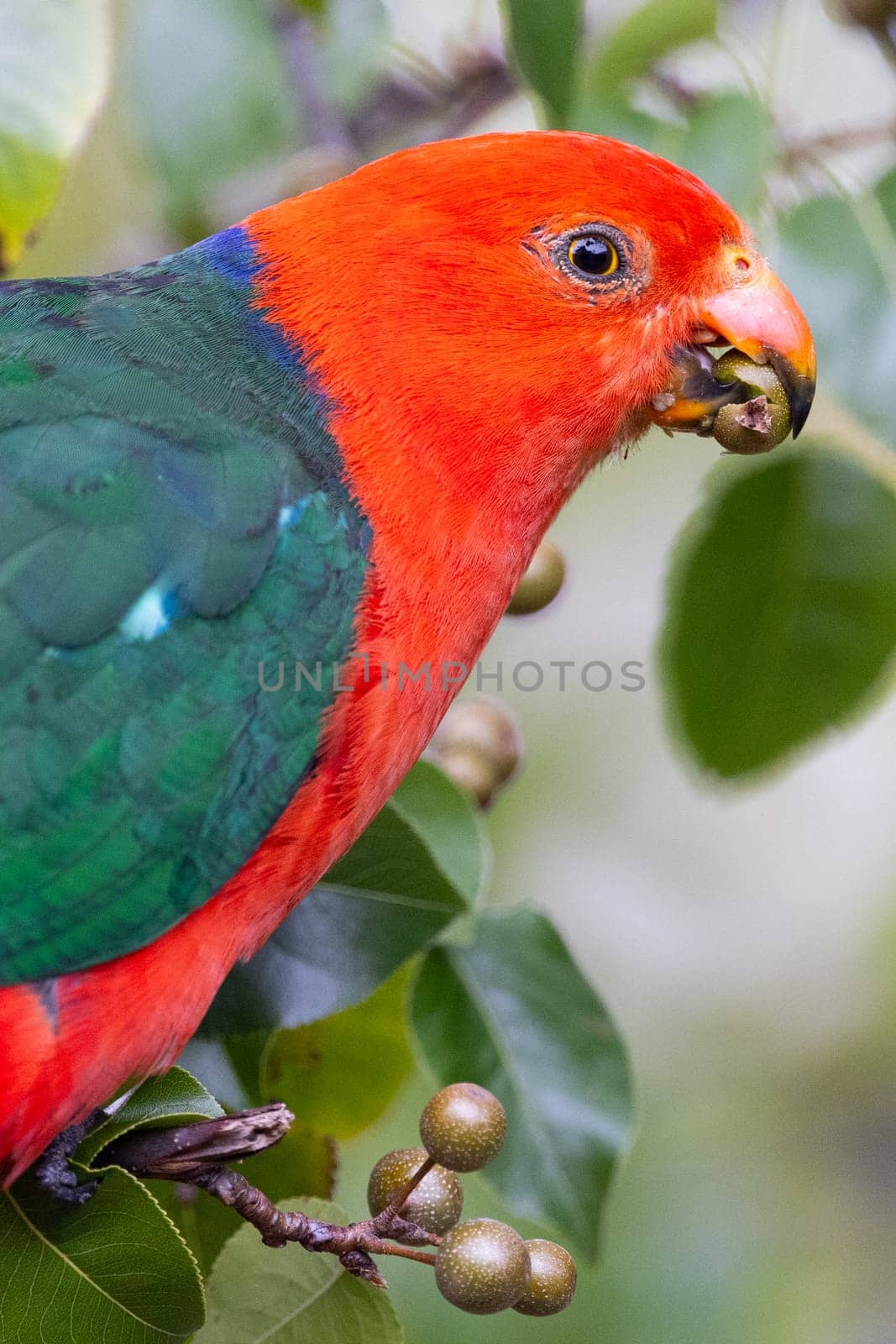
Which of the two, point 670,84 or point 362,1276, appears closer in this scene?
point 362,1276

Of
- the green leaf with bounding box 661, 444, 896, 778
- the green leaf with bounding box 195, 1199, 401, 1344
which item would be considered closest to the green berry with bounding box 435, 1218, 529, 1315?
the green leaf with bounding box 195, 1199, 401, 1344

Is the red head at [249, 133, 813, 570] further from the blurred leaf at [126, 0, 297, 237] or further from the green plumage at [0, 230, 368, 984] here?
the blurred leaf at [126, 0, 297, 237]

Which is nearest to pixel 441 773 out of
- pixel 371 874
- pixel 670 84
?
pixel 371 874

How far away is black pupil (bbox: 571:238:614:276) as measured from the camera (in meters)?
1.96

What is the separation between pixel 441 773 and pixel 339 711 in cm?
27

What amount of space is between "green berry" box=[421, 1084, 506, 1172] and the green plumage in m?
0.37

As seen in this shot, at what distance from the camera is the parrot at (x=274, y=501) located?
5.39 feet

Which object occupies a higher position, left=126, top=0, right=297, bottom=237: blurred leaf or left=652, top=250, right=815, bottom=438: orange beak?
left=126, top=0, right=297, bottom=237: blurred leaf

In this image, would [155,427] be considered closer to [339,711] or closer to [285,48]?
[339,711]

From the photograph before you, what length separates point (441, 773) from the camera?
1982 mm

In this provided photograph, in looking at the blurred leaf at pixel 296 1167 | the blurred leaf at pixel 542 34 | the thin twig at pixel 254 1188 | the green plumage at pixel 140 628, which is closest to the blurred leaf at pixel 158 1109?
the thin twig at pixel 254 1188

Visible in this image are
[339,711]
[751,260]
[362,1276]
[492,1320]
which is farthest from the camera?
[492,1320]

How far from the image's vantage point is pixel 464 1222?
149cm

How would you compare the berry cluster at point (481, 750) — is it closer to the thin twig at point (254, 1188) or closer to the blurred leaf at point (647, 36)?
the thin twig at point (254, 1188)
